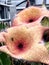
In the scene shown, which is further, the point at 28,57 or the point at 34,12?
the point at 34,12

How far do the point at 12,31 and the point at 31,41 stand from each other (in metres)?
0.04

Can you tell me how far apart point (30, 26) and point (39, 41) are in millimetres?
40

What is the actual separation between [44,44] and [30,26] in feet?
0.16

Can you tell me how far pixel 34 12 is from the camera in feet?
1.64

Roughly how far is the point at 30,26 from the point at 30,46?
0.05 meters

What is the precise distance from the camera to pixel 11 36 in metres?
0.44

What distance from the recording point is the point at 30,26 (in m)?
0.46

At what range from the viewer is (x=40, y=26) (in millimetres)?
448

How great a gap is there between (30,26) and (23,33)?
2cm

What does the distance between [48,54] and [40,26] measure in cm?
6

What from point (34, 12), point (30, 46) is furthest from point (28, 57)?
point (34, 12)

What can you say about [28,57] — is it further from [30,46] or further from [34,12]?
[34,12]

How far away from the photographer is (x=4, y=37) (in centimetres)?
44

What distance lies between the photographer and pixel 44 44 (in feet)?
1.39
